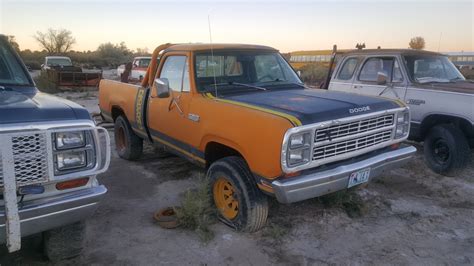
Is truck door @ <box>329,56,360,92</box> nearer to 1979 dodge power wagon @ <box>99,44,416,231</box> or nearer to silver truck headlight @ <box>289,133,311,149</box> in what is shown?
1979 dodge power wagon @ <box>99,44,416,231</box>

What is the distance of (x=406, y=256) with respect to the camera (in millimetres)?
3582

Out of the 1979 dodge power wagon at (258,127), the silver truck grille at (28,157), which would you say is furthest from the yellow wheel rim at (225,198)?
the silver truck grille at (28,157)

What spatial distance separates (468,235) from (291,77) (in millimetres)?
2806

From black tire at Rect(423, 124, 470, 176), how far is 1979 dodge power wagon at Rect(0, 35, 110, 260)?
5.15 meters

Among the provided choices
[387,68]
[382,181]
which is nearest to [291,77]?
[382,181]

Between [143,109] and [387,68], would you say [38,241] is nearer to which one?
[143,109]

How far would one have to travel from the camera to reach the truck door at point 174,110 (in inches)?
182

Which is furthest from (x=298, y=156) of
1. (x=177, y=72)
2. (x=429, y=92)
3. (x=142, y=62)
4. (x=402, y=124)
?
(x=142, y=62)

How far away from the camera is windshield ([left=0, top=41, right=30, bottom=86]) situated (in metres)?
3.86

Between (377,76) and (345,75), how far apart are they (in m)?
0.83

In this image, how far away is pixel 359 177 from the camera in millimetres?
3812

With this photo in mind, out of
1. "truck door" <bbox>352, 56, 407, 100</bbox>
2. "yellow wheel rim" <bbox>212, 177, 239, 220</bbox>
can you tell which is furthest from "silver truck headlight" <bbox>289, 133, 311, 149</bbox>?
"truck door" <bbox>352, 56, 407, 100</bbox>

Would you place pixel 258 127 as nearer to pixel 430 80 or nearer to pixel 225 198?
pixel 225 198

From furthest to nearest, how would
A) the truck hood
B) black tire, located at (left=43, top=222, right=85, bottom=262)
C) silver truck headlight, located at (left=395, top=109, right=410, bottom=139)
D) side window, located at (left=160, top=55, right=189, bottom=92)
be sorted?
side window, located at (left=160, top=55, right=189, bottom=92) → silver truck headlight, located at (left=395, top=109, right=410, bottom=139) → the truck hood → black tire, located at (left=43, top=222, right=85, bottom=262)
